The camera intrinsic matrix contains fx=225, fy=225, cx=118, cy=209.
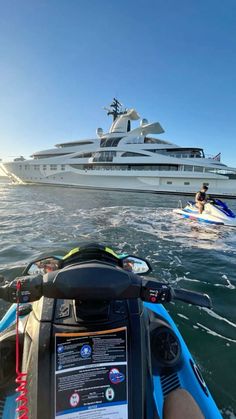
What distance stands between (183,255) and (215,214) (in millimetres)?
4661

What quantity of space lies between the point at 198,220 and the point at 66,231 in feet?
19.6

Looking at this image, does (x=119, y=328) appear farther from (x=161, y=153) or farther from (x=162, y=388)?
(x=161, y=153)

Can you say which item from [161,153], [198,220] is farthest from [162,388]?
[161,153]

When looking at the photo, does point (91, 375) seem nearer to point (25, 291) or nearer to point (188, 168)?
point (25, 291)

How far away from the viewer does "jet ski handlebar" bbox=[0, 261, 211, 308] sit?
97 centimetres

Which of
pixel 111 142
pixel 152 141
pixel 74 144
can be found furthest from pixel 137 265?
pixel 74 144

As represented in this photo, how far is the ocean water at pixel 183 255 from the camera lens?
2.48 meters

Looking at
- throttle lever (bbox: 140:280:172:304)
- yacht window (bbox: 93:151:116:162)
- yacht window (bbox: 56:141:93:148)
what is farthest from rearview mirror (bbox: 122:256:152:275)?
yacht window (bbox: 56:141:93:148)

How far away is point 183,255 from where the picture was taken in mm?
5703

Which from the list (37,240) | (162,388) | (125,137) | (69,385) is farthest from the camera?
(125,137)

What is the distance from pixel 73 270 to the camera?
1008 mm

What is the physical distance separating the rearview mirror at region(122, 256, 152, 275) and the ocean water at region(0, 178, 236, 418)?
1360mm

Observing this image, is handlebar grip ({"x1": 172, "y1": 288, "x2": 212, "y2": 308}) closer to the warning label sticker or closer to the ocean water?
the warning label sticker

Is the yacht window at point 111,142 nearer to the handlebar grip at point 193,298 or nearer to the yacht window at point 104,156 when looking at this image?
the yacht window at point 104,156
